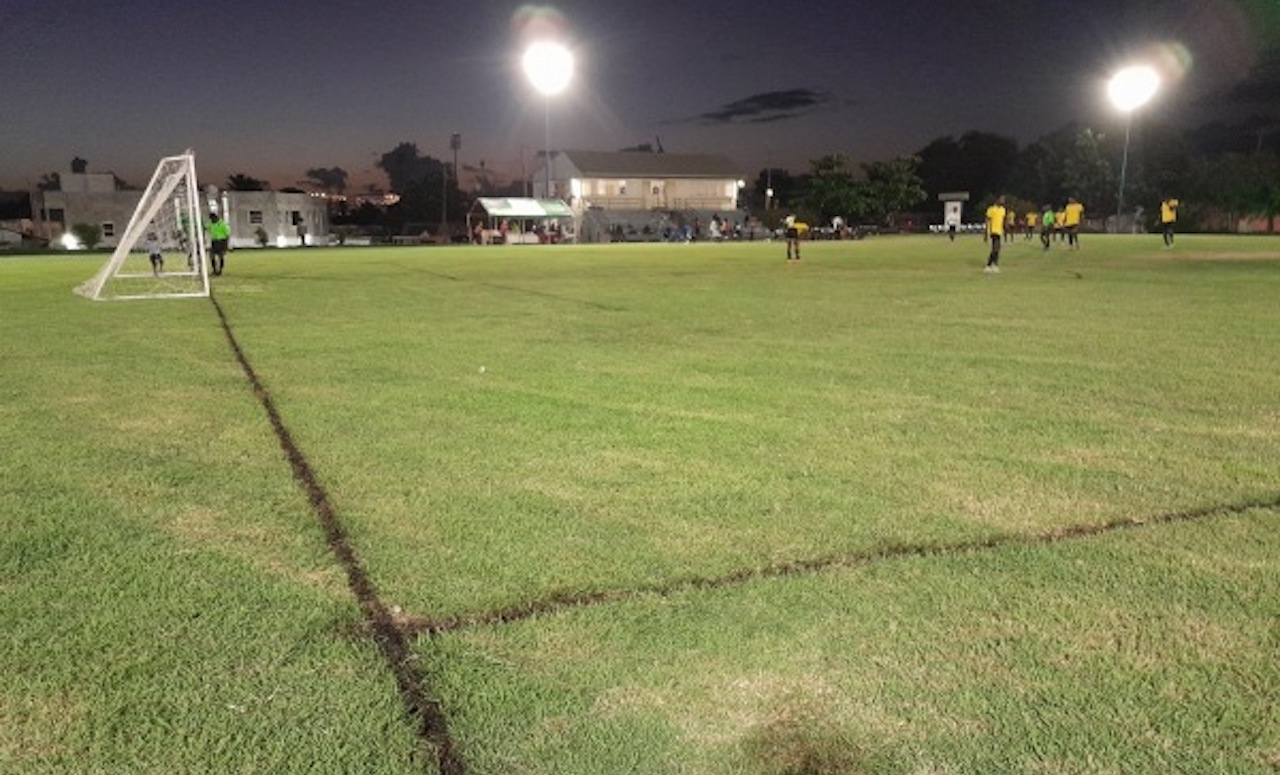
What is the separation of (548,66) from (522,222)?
21.4 meters

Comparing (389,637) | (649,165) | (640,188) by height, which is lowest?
(389,637)

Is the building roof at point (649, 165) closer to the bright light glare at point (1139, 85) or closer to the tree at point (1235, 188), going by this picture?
the bright light glare at point (1139, 85)

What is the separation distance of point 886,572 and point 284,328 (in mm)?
11669

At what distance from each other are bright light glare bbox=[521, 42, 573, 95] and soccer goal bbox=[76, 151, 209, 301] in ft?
98.2

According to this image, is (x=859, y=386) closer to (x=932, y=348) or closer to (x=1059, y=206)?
(x=932, y=348)

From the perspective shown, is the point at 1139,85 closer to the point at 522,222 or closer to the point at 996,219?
the point at 522,222

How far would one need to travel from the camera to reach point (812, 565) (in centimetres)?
412

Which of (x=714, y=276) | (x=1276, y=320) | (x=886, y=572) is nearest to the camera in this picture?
(x=886, y=572)

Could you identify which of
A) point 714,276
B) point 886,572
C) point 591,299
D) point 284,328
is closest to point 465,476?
point 886,572

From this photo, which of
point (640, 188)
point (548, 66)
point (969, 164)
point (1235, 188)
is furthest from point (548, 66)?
point (969, 164)

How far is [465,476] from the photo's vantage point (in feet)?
18.4

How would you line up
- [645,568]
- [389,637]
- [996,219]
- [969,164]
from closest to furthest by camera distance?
1. [389,637]
2. [645,568]
3. [996,219]
4. [969,164]

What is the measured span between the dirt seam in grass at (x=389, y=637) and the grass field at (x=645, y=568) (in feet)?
0.06

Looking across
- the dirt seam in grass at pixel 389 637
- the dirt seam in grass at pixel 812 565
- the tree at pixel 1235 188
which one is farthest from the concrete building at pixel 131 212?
the dirt seam in grass at pixel 812 565
